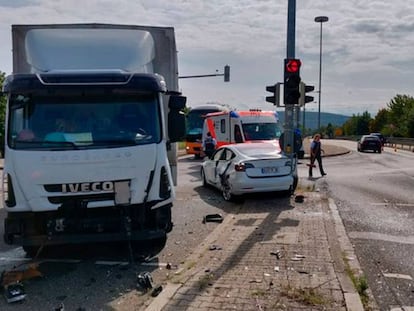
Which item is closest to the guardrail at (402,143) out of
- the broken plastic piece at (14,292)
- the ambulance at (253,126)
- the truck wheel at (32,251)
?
the ambulance at (253,126)

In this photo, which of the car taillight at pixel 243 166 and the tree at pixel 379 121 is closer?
the car taillight at pixel 243 166

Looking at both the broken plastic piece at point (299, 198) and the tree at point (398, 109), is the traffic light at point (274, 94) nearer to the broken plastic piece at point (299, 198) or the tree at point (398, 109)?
the broken plastic piece at point (299, 198)

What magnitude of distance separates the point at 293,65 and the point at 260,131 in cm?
775

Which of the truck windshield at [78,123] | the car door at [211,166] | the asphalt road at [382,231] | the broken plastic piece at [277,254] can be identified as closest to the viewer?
the asphalt road at [382,231]

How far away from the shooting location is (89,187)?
586 centimetres

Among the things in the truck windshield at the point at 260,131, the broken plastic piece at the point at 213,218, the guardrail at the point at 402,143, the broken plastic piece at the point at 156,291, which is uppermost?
the truck windshield at the point at 260,131

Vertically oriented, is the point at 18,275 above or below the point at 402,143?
above

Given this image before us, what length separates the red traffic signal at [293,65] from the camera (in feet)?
37.5

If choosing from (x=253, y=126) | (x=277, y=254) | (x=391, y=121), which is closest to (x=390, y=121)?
(x=391, y=121)

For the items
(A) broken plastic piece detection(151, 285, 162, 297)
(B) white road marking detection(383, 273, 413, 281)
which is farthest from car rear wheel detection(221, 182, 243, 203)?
(A) broken plastic piece detection(151, 285, 162, 297)

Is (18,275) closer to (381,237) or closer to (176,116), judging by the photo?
(176,116)

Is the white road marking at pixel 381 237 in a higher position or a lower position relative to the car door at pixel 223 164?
lower

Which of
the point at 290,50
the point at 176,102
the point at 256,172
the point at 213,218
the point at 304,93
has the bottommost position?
the point at 213,218

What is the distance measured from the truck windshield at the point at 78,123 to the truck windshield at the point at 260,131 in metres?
12.9
